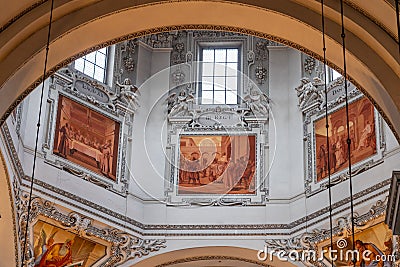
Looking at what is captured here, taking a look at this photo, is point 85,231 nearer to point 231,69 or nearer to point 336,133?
point 231,69

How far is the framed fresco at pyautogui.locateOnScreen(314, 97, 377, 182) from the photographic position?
1827 centimetres

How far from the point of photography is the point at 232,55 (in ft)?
70.6

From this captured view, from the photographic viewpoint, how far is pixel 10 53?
12.1m

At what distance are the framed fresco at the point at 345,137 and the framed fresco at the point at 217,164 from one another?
1.69 m

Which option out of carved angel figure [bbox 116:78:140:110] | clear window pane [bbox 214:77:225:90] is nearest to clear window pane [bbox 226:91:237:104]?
clear window pane [bbox 214:77:225:90]

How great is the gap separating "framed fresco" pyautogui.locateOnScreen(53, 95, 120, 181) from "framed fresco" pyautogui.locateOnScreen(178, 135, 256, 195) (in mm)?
1692

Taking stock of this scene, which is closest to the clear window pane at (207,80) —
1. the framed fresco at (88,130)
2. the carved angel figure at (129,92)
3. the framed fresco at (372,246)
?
the carved angel figure at (129,92)

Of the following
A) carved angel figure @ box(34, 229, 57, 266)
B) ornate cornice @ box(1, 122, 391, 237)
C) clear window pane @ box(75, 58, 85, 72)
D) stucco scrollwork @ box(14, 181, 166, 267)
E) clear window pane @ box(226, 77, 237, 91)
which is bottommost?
carved angel figure @ box(34, 229, 57, 266)

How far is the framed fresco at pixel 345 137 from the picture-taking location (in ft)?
59.9

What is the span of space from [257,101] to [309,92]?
53.8 inches

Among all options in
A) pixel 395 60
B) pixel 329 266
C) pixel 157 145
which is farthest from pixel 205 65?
pixel 395 60

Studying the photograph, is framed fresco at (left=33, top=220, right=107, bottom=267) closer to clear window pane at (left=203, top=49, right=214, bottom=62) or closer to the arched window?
the arched window

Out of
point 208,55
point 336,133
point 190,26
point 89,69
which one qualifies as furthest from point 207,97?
point 190,26

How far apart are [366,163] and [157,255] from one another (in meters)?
5.06
